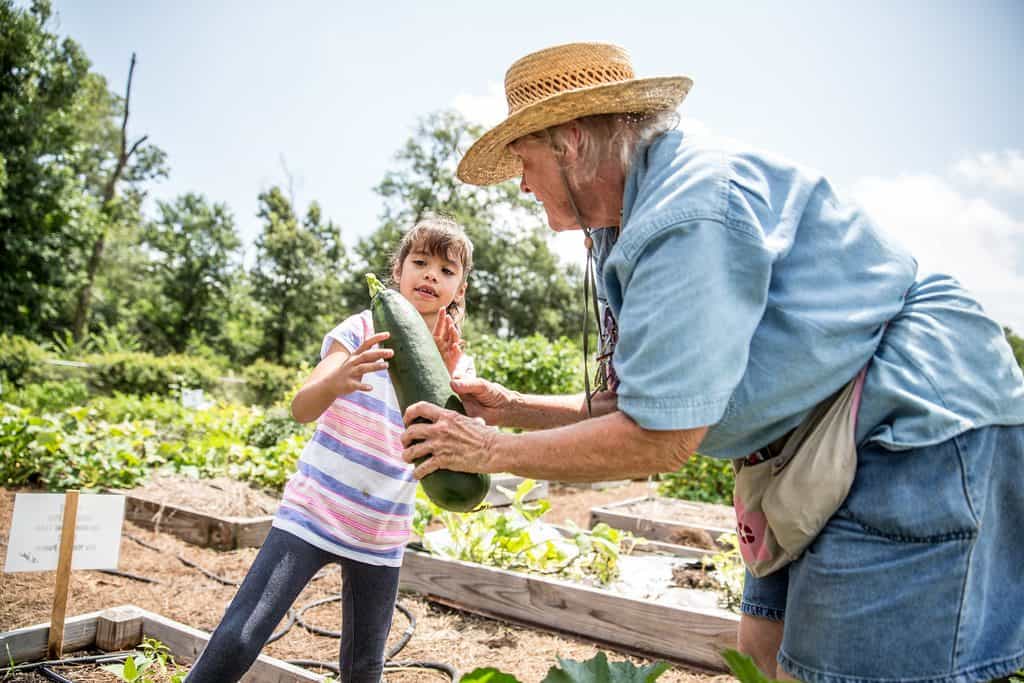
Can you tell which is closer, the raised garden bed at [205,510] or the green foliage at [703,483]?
the raised garden bed at [205,510]

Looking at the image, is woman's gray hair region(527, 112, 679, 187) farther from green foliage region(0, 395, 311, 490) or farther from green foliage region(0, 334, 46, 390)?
green foliage region(0, 334, 46, 390)

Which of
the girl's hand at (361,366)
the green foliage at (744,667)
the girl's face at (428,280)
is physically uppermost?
the girl's face at (428,280)

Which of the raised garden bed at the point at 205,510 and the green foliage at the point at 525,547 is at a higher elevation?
the green foliage at the point at 525,547

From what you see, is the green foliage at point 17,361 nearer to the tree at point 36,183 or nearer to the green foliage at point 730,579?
the tree at point 36,183

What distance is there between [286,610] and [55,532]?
133cm

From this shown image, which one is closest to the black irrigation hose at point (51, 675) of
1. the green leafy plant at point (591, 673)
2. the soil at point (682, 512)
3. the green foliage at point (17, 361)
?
the green leafy plant at point (591, 673)

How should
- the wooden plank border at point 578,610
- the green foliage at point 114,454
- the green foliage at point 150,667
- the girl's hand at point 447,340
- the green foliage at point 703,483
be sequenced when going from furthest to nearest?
the green foliage at point 703,483 < the green foliage at point 114,454 < the wooden plank border at point 578,610 < the girl's hand at point 447,340 < the green foliage at point 150,667

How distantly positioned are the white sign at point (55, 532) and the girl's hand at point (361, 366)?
1.49 meters

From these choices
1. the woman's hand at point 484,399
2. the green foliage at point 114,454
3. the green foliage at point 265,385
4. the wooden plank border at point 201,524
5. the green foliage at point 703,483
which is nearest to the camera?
the woman's hand at point 484,399

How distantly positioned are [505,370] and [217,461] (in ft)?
14.1

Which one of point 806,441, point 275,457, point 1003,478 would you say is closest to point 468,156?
point 806,441

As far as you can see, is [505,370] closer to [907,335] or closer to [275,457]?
[275,457]

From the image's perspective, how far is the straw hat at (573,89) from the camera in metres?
1.48

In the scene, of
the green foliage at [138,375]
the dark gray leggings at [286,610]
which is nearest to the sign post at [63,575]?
the dark gray leggings at [286,610]
